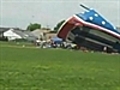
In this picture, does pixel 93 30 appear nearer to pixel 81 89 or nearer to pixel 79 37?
pixel 79 37

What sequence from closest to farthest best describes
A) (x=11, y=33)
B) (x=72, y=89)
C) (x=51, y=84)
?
(x=72, y=89) < (x=51, y=84) < (x=11, y=33)

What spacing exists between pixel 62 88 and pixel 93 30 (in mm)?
59045

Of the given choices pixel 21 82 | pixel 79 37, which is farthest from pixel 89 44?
pixel 21 82

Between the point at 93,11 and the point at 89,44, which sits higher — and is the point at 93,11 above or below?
above

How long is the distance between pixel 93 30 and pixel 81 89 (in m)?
58.9

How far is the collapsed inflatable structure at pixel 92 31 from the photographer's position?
6919 centimetres

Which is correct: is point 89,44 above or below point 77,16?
below

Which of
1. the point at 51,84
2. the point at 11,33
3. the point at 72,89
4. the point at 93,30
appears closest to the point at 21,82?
the point at 51,84

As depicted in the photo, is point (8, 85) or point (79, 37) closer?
point (8, 85)

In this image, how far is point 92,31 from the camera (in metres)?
70.8

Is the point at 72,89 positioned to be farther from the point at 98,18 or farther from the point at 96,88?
the point at 98,18

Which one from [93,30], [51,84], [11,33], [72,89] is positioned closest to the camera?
[72,89]

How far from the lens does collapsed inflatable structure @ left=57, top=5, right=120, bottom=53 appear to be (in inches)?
2724

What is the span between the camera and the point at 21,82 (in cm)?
1238
